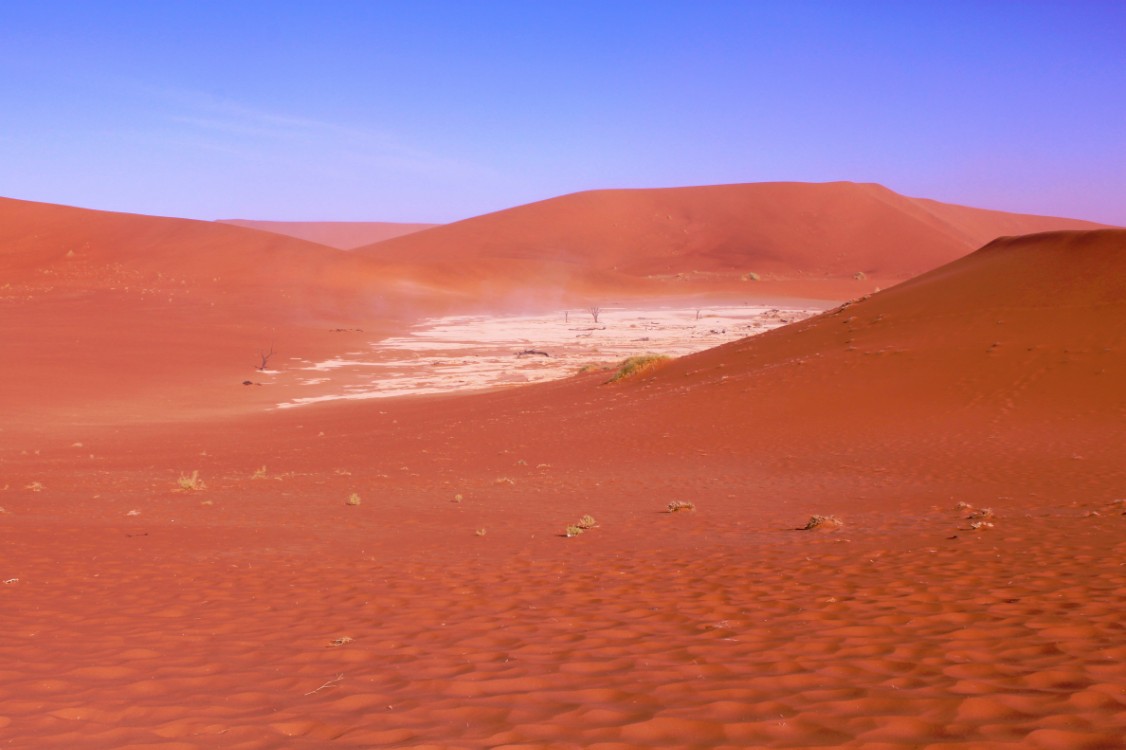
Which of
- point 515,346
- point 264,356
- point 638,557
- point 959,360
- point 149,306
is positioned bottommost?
point 638,557

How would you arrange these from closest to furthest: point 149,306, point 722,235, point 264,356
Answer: point 264,356 → point 149,306 → point 722,235

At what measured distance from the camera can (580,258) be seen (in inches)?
4564

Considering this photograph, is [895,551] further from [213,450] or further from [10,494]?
[213,450]

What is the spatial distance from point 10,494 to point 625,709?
12.5m

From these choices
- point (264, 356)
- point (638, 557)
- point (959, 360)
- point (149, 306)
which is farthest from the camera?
point (149, 306)

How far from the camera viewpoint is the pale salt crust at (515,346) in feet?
114

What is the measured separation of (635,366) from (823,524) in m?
18.1

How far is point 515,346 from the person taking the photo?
4706 centimetres

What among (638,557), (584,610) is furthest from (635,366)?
(584,610)

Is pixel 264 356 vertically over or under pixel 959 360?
under

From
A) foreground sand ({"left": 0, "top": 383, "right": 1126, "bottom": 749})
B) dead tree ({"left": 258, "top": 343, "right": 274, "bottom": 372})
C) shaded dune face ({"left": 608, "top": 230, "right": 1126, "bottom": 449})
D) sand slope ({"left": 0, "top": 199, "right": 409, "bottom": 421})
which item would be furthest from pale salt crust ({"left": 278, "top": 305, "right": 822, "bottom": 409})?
foreground sand ({"left": 0, "top": 383, "right": 1126, "bottom": 749})

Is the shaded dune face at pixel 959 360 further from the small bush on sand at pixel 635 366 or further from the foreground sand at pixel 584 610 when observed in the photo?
the foreground sand at pixel 584 610

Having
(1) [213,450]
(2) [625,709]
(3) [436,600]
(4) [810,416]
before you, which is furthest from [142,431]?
(2) [625,709]

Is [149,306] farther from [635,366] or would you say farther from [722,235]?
[722,235]
